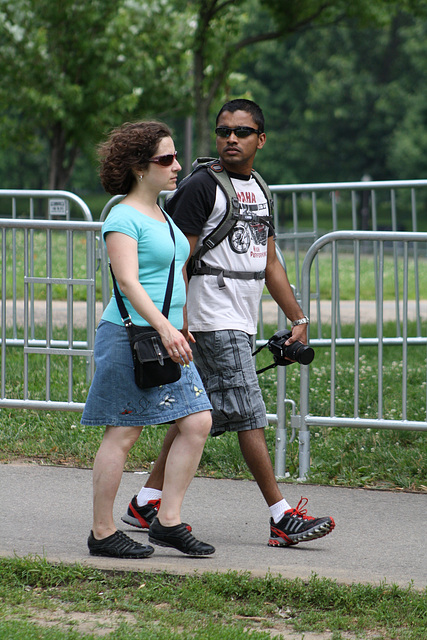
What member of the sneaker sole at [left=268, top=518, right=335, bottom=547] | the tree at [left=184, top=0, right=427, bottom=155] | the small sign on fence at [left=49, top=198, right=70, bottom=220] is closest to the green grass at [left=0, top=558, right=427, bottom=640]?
the sneaker sole at [left=268, top=518, right=335, bottom=547]

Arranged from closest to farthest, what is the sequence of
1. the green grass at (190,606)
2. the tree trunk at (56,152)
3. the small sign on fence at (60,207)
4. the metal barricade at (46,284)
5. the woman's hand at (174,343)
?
1. the green grass at (190,606)
2. the woman's hand at (174,343)
3. the metal barricade at (46,284)
4. the small sign on fence at (60,207)
5. the tree trunk at (56,152)

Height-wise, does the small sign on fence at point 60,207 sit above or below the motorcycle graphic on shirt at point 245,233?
above

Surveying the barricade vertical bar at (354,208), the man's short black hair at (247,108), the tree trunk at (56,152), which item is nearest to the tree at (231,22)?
the tree trunk at (56,152)

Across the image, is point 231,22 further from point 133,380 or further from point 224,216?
point 133,380

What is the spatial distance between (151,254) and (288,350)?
101 centimetres

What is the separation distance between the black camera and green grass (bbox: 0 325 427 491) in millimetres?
983

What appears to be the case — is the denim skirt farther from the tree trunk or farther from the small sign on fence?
the tree trunk

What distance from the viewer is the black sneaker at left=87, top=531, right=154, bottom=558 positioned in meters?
3.79

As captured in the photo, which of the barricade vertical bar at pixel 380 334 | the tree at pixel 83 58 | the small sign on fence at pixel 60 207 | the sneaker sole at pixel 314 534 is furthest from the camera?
the tree at pixel 83 58

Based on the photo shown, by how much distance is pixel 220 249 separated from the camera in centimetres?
400

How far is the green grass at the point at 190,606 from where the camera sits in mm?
3088

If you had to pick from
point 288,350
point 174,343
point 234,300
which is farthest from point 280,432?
point 174,343

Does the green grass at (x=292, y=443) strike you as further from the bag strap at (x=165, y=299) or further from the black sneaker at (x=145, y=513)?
the bag strap at (x=165, y=299)

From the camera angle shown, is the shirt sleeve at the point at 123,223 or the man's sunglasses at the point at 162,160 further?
the man's sunglasses at the point at 162,160
